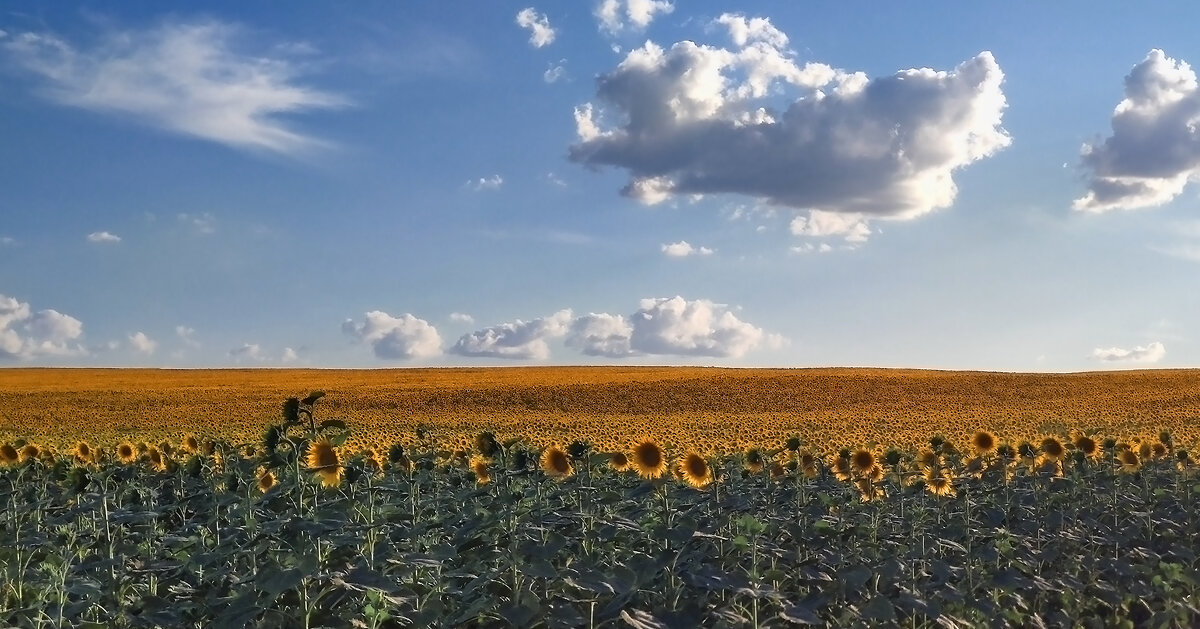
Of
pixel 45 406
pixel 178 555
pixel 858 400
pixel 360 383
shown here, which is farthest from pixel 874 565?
pixel 360 383

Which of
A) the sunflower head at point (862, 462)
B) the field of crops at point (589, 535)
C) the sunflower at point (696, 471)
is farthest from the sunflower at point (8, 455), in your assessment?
the sunflower head at point (862, 462)

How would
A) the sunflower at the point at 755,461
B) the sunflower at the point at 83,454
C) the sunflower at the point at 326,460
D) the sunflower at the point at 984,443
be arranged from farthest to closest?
the sunflower at the point at 984,443 → the sunflower at the point at 83,454 → the sunflower at the point at 755,461 → the sunflower at the point at 326,460

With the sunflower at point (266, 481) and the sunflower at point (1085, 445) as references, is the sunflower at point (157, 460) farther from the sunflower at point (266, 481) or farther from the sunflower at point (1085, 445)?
the sunflower at point (1085, 445)

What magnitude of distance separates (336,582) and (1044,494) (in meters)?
6.83

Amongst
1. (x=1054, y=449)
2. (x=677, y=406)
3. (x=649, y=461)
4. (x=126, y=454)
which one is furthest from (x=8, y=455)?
(x=677, y=406)

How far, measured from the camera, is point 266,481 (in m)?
6.78

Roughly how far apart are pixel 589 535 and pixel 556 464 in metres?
1.15

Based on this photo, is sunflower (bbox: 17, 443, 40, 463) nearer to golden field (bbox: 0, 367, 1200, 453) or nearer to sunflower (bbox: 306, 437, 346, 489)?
sunflower (bbox: 306, 437, 346, 489)

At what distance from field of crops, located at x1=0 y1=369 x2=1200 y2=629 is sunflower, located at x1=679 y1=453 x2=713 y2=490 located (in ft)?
0.05

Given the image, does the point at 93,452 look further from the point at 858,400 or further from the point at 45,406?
the point at 45,406

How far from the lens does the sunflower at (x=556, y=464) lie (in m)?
6.47

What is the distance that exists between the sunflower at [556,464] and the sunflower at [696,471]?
74 centimetres

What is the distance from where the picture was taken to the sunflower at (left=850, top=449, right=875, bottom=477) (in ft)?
26.4

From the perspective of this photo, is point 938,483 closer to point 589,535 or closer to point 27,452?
point 589,535
